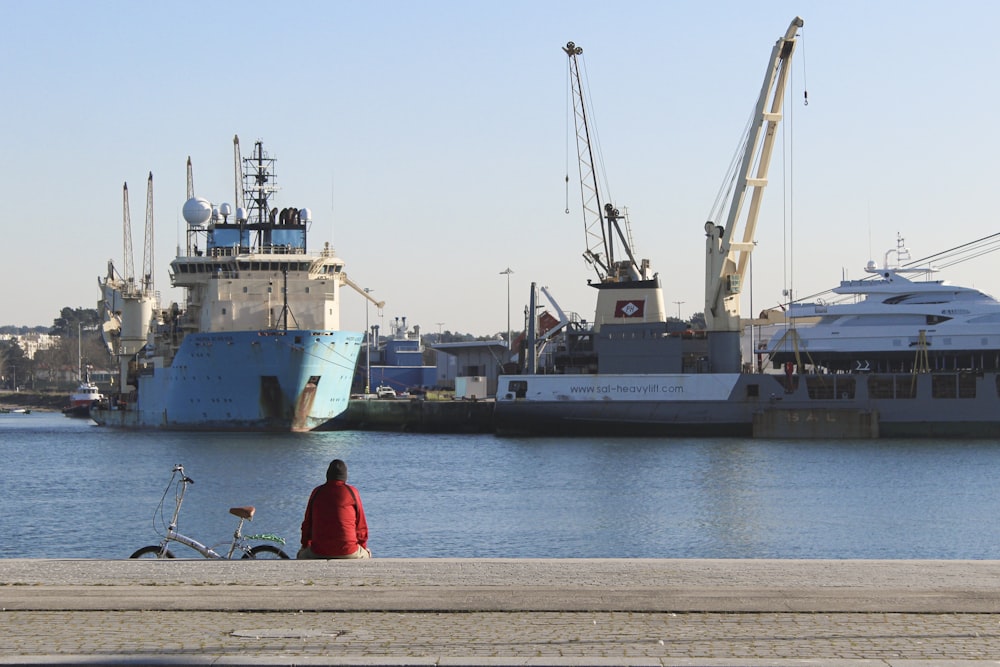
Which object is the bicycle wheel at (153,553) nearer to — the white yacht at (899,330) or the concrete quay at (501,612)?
the concrete quay at (501,612)

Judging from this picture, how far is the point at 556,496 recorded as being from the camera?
32594 millimetres

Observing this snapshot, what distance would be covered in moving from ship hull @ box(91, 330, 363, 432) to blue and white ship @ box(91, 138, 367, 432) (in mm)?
47

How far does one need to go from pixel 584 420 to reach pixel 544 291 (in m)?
14.3

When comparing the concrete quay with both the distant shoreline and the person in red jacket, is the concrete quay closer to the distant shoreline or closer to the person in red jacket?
the person in red jacket

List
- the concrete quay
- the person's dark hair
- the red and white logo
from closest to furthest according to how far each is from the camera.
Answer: the concrete quay → the person's dark hair → the red and white logo

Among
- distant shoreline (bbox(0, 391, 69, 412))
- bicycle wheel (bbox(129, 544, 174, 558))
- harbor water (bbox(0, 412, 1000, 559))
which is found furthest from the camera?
distant shoreline (bbox(0, 391, 69, 412))

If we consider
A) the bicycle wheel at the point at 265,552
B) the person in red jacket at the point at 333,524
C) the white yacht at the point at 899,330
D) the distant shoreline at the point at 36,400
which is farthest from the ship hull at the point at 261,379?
the distant shoreline at the point at 36,400

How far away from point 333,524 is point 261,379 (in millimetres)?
49535

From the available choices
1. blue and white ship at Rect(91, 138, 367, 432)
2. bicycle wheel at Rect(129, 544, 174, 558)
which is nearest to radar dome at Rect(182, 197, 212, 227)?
blue and white ship at Rect(91, 138, 367, 432)

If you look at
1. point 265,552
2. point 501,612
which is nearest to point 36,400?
point 265,552

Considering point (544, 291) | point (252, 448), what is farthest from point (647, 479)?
point (544, 291)

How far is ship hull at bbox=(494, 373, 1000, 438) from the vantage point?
184ft

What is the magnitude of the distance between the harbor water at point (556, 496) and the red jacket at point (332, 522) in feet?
30.8

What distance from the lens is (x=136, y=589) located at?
438 inches
